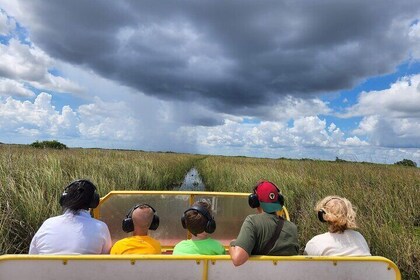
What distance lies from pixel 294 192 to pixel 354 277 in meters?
7.84

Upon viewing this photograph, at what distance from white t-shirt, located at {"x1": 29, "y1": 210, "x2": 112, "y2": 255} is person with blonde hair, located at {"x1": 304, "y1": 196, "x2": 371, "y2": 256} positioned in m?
1.94

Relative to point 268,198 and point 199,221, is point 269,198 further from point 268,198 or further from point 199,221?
point 199,221

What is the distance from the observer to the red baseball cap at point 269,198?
3.10m

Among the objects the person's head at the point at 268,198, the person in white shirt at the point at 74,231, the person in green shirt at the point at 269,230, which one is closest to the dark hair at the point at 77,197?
the person in white shirt at the point at 74,231

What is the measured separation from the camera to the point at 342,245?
123 inches

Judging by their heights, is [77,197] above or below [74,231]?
above

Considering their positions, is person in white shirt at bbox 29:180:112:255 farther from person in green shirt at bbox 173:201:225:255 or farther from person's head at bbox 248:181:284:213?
person's head at bbox 248:181:284:213

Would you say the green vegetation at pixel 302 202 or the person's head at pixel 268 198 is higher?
the person's head at pixel 268 198

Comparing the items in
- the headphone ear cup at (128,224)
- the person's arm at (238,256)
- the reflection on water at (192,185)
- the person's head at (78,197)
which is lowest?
the reflection on water at (192,185)

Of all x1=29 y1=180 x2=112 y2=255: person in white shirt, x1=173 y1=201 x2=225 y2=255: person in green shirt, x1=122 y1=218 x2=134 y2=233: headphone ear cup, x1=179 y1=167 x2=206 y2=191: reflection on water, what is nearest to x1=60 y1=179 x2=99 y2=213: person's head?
x1=29 y1=180 x2=112 y2=255: person in white shirt

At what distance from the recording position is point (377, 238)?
5.30 meters

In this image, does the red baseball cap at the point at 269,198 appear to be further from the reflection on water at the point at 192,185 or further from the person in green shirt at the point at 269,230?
the reflection on water at the point at 192,185

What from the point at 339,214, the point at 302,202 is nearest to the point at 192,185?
the point at 302,202

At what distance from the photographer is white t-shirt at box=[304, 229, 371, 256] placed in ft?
10.1
